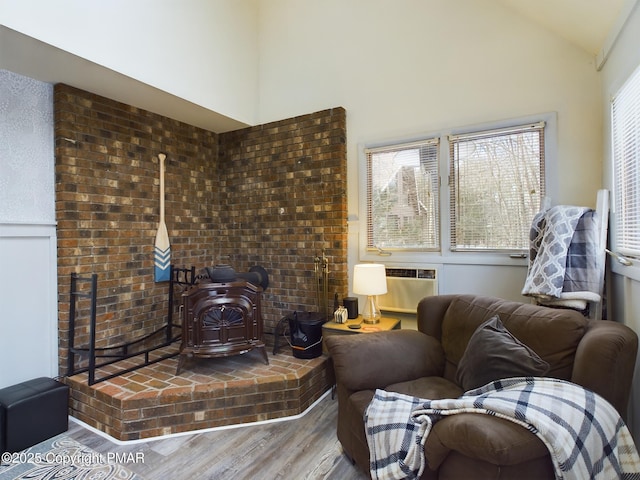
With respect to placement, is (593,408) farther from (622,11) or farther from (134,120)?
(134,120)

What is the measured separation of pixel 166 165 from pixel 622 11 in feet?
11.5

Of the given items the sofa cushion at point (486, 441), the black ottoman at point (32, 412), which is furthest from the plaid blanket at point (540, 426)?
the black ottoman at point (32, 412)

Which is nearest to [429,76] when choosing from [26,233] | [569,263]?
[569,263]

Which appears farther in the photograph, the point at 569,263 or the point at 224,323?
the point at 224,323

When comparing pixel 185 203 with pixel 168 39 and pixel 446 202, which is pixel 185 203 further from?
pixel 446 202

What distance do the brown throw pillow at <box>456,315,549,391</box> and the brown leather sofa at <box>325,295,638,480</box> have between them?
111mm

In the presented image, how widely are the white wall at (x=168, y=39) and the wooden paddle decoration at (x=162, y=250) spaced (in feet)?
2.77

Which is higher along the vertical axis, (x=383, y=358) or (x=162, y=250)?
(x=162, y=250)

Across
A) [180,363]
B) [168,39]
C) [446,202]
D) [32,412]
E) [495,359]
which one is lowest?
[32,412]

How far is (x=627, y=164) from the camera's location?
1866 mm

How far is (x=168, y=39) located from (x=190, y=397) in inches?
107

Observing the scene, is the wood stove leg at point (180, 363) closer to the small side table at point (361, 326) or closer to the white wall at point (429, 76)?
the small side table at point (361, 326)

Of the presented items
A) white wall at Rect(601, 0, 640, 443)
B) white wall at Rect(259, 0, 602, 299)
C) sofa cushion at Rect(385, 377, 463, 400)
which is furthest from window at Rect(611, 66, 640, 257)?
sofa cushion at Rect(385, 377, 463, 400)

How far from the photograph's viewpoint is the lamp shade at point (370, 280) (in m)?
2.77
